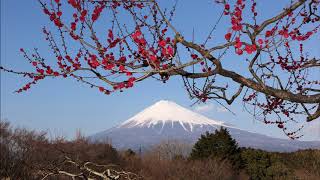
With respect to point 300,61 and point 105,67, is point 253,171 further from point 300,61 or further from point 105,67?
point 105,67

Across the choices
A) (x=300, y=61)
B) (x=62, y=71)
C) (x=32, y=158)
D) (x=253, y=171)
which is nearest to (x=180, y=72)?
(x=62, y=71)

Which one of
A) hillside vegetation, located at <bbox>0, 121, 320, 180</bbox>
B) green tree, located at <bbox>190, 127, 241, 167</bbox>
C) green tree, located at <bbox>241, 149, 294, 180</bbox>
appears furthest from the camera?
green tree, located at <bbox>190, 127, 241, 167</bbox>

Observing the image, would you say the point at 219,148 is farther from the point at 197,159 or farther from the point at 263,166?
the point at 263,166

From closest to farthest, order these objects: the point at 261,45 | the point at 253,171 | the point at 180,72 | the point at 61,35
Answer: the point at 261,45, the point at 180,72, the point at 61,35, the point at 253,171

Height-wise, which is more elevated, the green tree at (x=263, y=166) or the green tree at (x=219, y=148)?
the green tree at (x=219, y=148)

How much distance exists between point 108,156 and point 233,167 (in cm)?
930

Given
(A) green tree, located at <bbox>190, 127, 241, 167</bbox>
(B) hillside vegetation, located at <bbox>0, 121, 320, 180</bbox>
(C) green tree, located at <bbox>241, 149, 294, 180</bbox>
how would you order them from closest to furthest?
(B) hillside vegetation, located at <bbox>0, 121, 320, 180</bbox>
(C) green tree, located at <bbox>241, 149, 294, 180</bbox>
(A) green tree, located at <bbox>190, 127, 241, 167</bbox>

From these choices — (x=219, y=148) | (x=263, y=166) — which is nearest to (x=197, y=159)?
(x=219, y=148)

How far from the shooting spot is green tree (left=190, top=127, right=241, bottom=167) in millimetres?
30675

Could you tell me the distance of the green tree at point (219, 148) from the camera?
30.7 m

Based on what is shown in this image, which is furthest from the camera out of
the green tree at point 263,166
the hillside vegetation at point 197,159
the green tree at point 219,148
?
the green tree at point 219,148

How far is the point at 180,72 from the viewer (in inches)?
229

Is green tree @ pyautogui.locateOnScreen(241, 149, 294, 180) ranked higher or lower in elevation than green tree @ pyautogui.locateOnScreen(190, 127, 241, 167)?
lower

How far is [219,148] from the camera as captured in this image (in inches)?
1233
